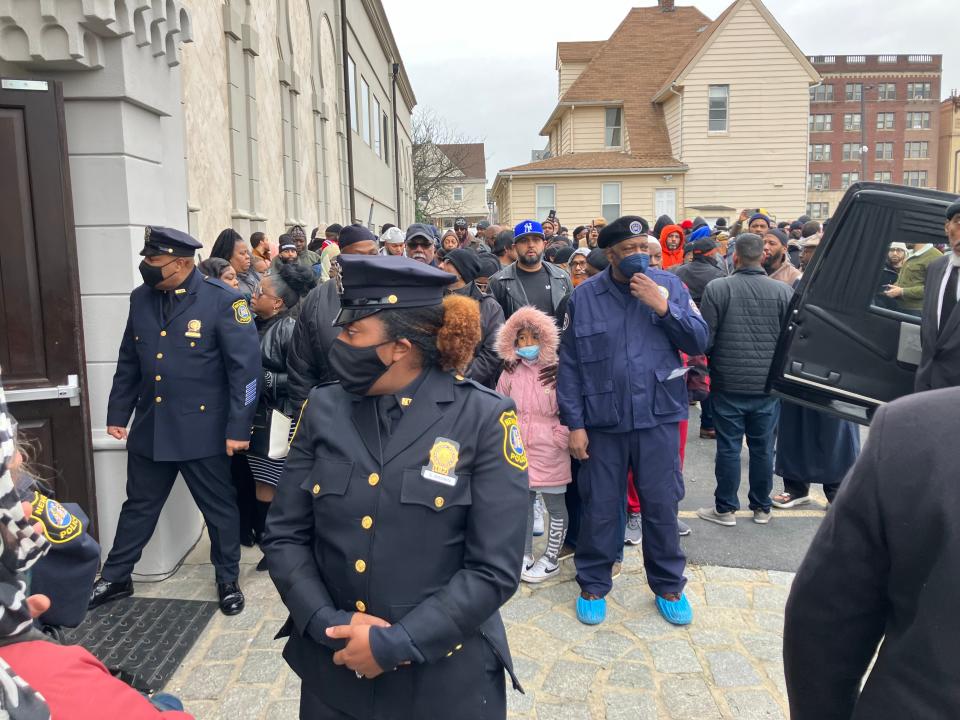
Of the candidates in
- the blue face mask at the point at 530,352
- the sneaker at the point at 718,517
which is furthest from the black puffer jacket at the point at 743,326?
the blue face mask at the point at 530,352

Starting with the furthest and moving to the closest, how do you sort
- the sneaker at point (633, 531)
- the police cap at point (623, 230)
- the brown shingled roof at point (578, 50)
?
the brown shingled roof at point (578, 50) < the sneaker at point (633, 531) < the police cap at point (623, 230)

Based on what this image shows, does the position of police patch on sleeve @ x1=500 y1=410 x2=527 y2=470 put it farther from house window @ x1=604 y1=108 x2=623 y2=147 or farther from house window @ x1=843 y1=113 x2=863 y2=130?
house window @ x1=843 y1=113 x2=863 y2=130

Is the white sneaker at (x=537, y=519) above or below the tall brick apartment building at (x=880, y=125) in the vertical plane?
below

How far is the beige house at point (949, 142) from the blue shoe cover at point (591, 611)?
7493 cm

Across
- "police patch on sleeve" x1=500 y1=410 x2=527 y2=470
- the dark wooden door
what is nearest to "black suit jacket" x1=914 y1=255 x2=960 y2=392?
"police patch on sleeve" x1=500 y1=410 x2=527 y2=470

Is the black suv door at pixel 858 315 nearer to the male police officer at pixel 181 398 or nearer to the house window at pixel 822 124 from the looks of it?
the male police officer at pixel 181 398

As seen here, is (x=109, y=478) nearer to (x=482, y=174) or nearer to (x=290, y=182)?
(x=290, y=182)

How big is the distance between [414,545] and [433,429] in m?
0.32

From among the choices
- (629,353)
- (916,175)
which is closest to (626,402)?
(629,353)

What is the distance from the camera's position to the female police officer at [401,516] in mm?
1958

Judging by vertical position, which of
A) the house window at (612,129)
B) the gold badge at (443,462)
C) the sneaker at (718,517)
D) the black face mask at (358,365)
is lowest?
the sneaker at (718,517)

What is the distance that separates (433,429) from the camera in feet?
6.71

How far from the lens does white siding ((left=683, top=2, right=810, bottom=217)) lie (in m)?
24.2

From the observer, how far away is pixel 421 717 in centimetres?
198
